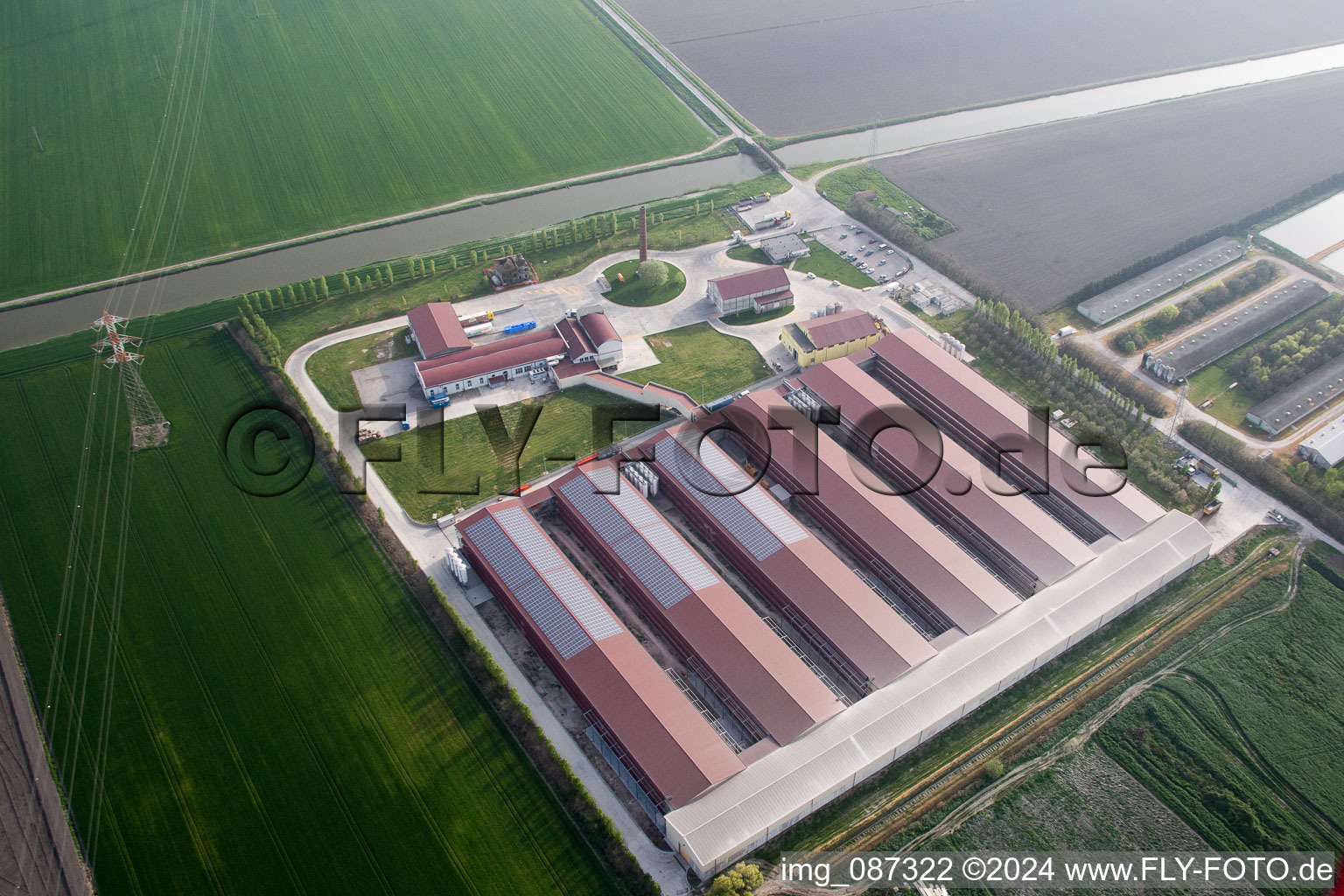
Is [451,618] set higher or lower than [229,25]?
lower

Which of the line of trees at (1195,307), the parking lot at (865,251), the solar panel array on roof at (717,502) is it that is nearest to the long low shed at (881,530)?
the solar panel array on roof at (717,502)

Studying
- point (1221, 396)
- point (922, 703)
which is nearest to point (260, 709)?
point (922, 703)

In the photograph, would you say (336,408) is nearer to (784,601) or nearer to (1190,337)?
(784,601)

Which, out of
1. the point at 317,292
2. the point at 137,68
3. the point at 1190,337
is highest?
the point at 137,68

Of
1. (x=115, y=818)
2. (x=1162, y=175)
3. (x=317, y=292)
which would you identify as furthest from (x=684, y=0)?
(x=115, y=818)

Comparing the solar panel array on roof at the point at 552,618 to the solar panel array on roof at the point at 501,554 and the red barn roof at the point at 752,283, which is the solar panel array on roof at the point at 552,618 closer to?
the solar panel array on roof at the point at 501,554

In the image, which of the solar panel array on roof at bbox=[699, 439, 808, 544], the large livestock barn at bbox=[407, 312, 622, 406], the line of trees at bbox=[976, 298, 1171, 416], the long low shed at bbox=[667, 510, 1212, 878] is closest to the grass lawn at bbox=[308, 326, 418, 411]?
the large livestock barn at bbox=[407, 312, 622, 406]
